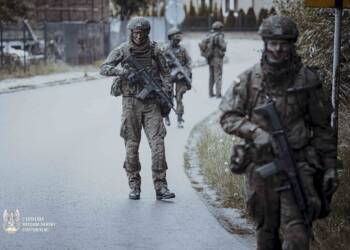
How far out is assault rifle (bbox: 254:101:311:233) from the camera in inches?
213

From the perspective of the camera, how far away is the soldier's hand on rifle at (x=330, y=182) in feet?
17.9

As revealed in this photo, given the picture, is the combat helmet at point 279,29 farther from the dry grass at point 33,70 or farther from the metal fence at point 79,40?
the metal fence at point 79,40

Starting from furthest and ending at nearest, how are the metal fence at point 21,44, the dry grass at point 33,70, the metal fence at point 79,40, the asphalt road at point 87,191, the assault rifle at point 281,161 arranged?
the metal fence at point 79,40 < the metal fence at point 21,44 < the dry grass at point 33,70 < the asphalt road at point 87,191 < the assault rifle at point 281,161

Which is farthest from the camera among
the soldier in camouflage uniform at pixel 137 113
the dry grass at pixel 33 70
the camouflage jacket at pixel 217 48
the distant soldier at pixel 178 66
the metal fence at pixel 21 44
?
the metal fence at pixel 21 44

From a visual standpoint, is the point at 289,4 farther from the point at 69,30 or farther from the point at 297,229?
the point at 69,30

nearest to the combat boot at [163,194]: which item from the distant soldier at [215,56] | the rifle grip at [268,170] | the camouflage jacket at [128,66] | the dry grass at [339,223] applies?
the camouflage jacket at [128,66]

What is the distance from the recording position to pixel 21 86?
2530cm

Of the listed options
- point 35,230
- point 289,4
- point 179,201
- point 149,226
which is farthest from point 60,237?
point 289,4

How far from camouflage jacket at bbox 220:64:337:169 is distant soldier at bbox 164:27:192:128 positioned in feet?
34.5

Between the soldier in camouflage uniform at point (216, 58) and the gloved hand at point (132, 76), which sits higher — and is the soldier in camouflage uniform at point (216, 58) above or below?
below

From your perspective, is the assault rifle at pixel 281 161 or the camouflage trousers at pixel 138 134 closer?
the assault rifle at pixel 281 161

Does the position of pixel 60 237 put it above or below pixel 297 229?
below

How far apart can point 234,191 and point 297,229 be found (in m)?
4.03

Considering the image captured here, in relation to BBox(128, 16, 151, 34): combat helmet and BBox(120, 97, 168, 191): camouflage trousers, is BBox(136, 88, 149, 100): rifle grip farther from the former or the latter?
BBox(128, 16, 151, 34): combat helmet
